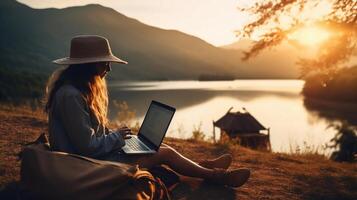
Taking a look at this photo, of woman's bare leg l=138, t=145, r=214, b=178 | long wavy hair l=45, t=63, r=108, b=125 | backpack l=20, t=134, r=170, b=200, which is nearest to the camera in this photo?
backpack l=20, t=134, r=170, b=200

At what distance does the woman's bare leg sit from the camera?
3.81 metres

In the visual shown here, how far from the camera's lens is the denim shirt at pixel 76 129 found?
3072 millimetres

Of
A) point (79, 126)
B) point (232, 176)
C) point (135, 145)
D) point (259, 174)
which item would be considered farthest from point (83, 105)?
point (259, 174)

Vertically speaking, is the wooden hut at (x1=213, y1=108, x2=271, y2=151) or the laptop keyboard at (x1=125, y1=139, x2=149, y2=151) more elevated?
the laptop keyboard at (x1=125, y1=139, x2=149, y2=151)

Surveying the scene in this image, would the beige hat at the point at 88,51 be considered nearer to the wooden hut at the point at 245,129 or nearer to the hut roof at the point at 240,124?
the wooden hut at the point at 245,129

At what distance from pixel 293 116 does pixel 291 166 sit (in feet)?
126

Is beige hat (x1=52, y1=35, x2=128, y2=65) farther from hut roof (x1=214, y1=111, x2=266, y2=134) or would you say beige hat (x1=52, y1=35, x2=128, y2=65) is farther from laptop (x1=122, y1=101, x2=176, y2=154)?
hut roof (x1=214, y1=111, x2=266, y2=134)

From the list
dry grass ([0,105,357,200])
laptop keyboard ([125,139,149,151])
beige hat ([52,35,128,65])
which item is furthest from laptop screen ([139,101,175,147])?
dry grass ([0,105,357,200])

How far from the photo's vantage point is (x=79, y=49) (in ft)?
10.8

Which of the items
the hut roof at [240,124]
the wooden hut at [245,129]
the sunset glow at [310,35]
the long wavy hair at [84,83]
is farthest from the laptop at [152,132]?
the hut roof at [240,124]

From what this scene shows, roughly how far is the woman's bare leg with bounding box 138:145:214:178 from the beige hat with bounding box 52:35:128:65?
1.13m

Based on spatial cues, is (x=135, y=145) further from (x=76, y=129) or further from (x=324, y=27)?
(x=324, y=27)

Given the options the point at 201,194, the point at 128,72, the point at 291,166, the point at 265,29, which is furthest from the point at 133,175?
the point at 128,72

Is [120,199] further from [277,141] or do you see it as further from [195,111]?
[195,111]
